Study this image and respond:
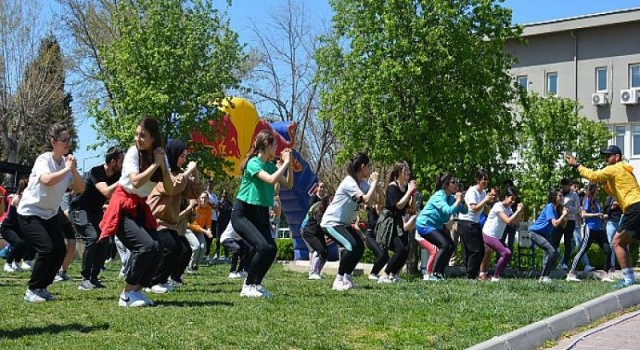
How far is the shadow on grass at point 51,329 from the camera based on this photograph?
7266mm

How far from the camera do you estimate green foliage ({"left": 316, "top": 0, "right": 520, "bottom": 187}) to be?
19.2 meters

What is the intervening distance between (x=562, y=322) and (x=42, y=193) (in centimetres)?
549

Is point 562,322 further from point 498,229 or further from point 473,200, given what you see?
point 498,229

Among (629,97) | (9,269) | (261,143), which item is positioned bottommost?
(9,269)

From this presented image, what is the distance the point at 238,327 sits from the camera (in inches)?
298

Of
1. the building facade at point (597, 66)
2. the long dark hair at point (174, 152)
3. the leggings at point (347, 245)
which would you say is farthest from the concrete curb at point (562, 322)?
the building facade at point (597, 66)

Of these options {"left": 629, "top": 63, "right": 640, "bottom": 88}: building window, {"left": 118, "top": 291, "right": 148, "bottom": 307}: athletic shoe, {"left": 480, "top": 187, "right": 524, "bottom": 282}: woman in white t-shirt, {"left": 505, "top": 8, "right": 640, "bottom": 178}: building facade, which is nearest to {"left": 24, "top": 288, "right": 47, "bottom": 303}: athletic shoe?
{"left": 118, "top": 291, "right": 148, "bottom": 307}: athletic shoe

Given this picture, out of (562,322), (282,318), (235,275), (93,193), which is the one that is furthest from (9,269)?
(562,322)

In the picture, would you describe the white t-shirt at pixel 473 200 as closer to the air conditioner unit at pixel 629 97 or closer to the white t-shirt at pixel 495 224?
the white t-shirt at pixel 495 224

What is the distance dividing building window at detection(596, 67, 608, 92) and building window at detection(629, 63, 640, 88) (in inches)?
49.7

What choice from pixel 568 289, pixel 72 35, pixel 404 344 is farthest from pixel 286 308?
pixel 72 35

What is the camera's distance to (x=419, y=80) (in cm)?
1936

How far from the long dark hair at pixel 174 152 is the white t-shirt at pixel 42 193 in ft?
4.02

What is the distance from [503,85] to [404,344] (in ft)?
45.1
